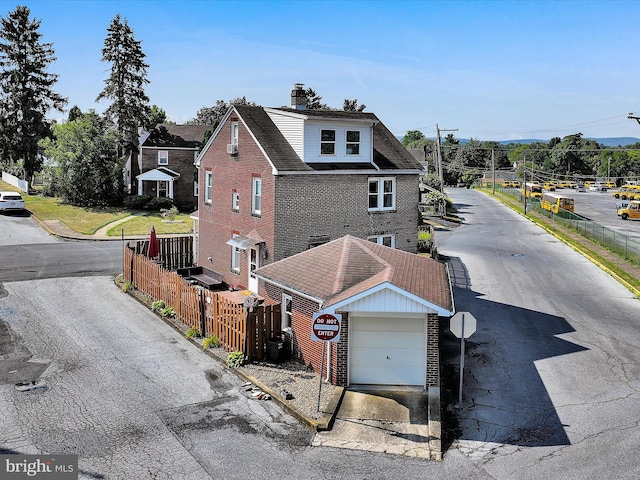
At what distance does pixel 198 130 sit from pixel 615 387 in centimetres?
4976

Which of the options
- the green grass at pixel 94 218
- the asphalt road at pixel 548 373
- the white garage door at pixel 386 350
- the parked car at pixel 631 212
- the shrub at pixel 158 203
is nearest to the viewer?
the asphalt road at pixel 548 373

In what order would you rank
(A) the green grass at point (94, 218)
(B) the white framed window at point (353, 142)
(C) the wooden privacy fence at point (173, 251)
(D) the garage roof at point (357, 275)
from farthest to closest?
(A) the green grass at point (94, 218)
(C) the wooden privacy fence at point (173, 251)
(B) the white framed window at point (353, 142)
(D) the garage roof at point (357, 275)

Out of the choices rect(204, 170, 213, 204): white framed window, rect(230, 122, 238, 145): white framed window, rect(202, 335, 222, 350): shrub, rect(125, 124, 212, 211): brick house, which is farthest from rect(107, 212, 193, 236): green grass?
rect(202, 335, 222, 350): shrub

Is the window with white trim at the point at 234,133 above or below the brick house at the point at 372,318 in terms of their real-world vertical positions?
above

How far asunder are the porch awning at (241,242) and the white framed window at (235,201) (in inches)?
51.6

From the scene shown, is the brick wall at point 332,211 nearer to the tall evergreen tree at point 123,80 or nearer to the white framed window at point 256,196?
the white framed window at point 256,196

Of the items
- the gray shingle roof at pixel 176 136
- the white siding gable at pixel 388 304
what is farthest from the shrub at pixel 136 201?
the white siding gable at pixel 388 304

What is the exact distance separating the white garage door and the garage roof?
36.2 inches

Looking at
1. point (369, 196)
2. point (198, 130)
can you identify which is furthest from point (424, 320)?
Result: point (198, 130)

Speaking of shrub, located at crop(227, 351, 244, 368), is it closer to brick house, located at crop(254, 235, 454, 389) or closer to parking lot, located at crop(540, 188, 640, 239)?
brick house, located at crop(254, 235, 454, 389)

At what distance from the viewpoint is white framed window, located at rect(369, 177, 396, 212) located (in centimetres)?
2747

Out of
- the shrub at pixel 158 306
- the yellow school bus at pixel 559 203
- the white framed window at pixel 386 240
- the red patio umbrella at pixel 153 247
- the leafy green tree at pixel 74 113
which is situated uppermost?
the leafy green tree at pixel 74 113

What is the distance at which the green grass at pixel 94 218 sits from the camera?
146 feet

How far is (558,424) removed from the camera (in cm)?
1423
